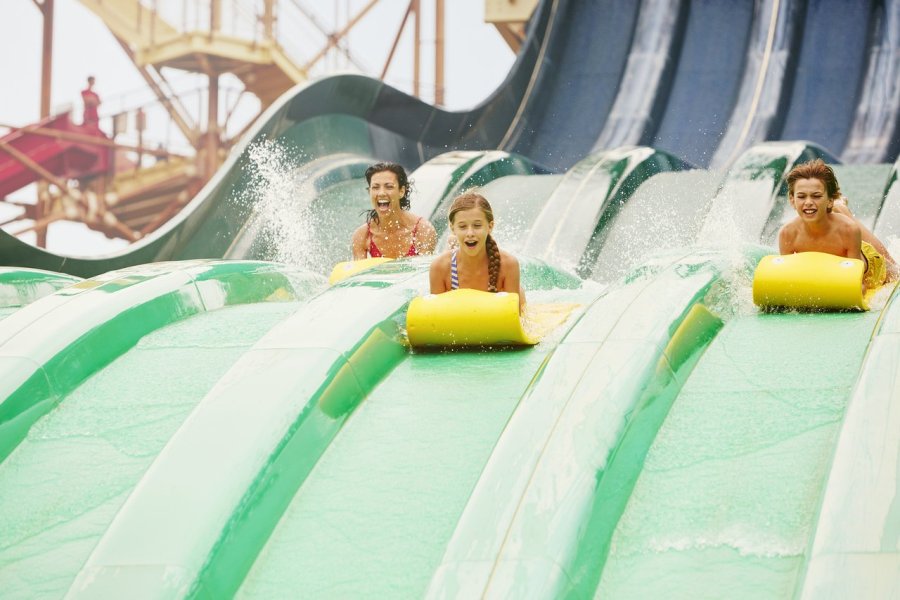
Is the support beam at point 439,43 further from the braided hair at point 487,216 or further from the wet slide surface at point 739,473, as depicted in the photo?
the wet slide surface at point 739,473

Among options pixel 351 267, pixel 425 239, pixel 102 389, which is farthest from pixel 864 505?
pixel 425 239

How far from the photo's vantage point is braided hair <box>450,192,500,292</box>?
3977 millimetres

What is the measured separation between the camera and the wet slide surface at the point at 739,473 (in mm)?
2650

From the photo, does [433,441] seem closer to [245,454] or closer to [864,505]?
[245,454]

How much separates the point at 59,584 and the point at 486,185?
593cm

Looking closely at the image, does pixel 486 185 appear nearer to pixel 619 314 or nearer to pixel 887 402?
pixel 619 314

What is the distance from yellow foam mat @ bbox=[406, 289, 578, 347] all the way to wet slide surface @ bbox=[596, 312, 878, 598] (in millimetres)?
634

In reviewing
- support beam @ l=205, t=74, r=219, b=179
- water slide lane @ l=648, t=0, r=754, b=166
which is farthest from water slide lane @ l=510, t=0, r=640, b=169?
support beam @ l=205, t=74, r=219, b=179

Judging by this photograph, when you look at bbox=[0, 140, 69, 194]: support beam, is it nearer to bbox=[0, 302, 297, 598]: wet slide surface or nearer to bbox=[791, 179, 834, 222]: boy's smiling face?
bbox=[0, 302, 297, 598]: wet slide surface

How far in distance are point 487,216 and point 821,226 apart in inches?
48.4

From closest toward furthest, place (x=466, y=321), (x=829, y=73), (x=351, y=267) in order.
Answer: (x=466, y=321)
(x=351, y=267)
(x=829, y=73)

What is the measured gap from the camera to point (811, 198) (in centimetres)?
421

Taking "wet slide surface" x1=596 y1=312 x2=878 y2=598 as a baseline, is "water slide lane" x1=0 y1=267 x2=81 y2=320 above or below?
below

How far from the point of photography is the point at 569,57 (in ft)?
38.9
